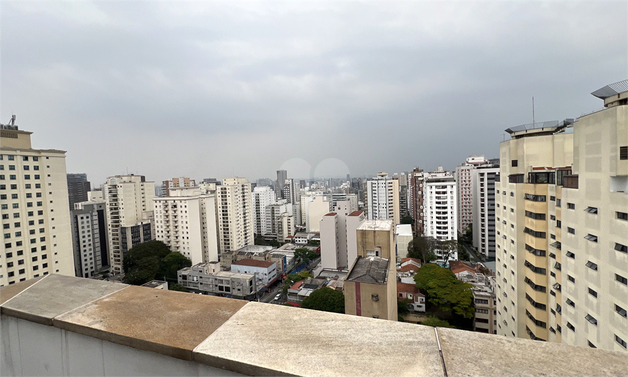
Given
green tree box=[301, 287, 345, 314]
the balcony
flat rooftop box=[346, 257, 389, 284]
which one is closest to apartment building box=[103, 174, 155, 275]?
green tree box=[301, 287, 345, 314]

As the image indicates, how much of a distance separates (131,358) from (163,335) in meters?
0.12

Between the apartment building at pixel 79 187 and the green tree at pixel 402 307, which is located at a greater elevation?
the apartment building at pixel 79 187

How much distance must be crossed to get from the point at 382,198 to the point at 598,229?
73.3 ft

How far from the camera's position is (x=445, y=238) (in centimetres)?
1948

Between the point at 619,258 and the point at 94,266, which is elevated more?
the point at 619,258

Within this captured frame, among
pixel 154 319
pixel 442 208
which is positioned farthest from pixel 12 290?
pixel 442 208

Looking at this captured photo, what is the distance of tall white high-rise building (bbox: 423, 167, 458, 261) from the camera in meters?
19.3

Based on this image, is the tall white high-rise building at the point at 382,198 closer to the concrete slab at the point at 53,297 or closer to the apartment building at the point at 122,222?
the apartment building at the point at 122,222

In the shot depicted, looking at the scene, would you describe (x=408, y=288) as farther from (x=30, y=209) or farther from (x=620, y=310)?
(x=30, y=209)

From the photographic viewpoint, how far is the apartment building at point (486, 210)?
20031mm

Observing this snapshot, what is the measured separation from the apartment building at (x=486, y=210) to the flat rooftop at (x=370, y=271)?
52.5ft

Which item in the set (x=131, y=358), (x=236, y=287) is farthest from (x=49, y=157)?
(x=131, y=358)

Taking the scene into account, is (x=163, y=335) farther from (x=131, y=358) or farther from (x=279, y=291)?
(x=279, y=291)

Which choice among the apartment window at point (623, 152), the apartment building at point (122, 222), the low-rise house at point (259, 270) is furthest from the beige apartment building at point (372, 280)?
the apartment building at point (122, 222)
